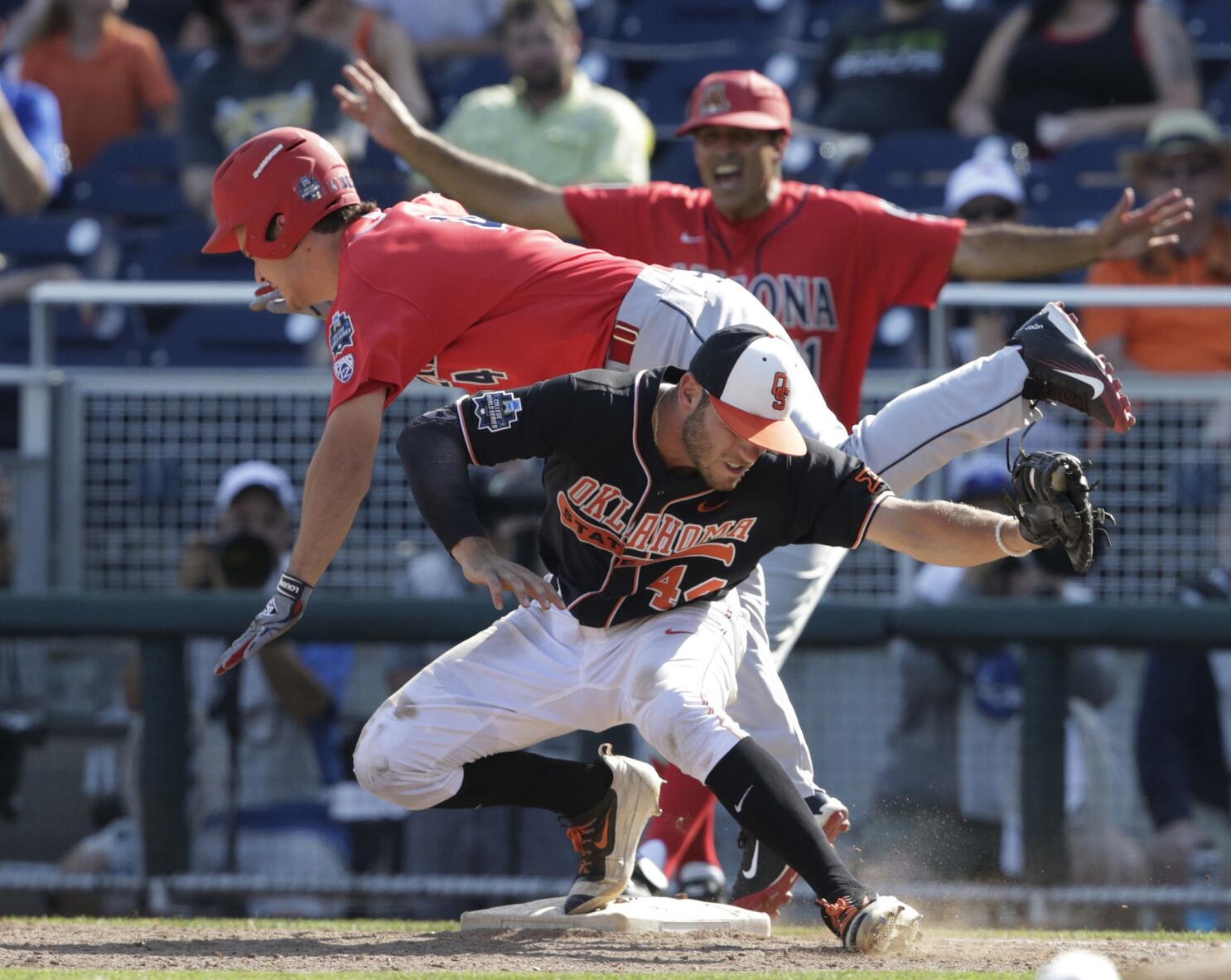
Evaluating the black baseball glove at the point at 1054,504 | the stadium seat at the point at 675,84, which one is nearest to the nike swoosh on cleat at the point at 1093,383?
the black baseball glove at the point at 1054,504

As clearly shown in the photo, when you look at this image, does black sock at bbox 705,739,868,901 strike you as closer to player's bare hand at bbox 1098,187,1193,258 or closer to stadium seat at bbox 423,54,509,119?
player's bare hand at bbox 1098,187,1193,258

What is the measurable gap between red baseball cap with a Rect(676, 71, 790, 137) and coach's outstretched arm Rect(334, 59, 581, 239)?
49cm

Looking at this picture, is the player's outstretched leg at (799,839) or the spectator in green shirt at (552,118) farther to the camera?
the spectator in green shirt at (552,118)

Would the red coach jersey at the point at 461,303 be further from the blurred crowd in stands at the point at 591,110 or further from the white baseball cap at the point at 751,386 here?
the blurred crowd in stands at the point at 591,110

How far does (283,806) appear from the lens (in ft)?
23.5

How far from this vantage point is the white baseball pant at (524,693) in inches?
184

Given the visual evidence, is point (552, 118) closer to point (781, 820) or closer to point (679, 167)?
point (679, 167)

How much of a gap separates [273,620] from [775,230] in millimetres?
2285

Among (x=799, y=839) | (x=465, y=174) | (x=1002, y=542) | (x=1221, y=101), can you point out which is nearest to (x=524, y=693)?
(x=799, y=839)

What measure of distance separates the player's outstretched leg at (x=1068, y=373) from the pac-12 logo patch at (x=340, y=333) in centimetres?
177

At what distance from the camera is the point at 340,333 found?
477 centimetres

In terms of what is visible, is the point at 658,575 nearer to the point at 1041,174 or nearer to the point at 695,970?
the point at 695,970

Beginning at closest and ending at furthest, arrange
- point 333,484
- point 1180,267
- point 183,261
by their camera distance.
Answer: point 333,484
point 1180,267
point 183,261

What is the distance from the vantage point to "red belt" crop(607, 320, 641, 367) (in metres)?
5.09
